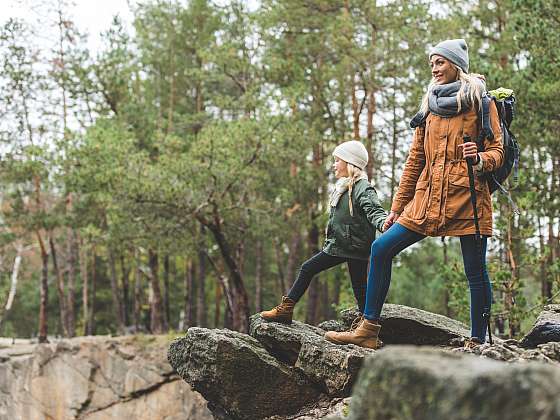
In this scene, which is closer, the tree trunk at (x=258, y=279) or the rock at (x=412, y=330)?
A: the rock at (x=412, y=330)

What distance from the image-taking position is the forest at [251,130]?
12031mm

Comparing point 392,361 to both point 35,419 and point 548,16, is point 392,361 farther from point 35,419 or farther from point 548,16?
point 35,419

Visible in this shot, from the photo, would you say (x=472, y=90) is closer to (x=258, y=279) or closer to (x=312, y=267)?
(x=312, y=267)

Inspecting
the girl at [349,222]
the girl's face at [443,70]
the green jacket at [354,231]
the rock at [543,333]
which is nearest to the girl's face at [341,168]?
the girl at [349,222]

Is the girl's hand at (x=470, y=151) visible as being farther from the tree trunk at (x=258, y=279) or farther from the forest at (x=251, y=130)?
the tree trunk at (x=258, y=279)

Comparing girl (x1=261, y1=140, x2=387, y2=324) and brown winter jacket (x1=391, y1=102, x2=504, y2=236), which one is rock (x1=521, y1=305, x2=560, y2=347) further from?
girl (x1=261, y1=140, x2=387, y2=324)

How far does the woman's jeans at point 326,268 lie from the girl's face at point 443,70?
1505 millimetres

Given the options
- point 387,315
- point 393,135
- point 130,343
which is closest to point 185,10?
point 393,135

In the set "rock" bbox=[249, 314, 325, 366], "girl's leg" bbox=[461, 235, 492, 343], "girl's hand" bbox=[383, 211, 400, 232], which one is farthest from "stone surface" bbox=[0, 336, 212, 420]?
"girl's leg" bbox=[461, 235, 492, 343]

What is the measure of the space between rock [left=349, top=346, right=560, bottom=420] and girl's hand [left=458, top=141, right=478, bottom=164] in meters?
2.28

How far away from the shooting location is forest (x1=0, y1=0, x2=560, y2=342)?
12031 mm

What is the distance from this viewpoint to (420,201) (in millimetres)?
4137

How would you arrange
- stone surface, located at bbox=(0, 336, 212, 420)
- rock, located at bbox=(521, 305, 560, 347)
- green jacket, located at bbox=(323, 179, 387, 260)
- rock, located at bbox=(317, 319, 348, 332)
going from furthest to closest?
stone surface, located at bbox=(0, 336, 212, 420), rock, located at bbox=(317, 319, 348, 332), green jacket, located at bbox=(323, 179, 387, 260), rock, located at bbox=(521, 305, 560, 347)

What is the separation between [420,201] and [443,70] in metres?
0.77
